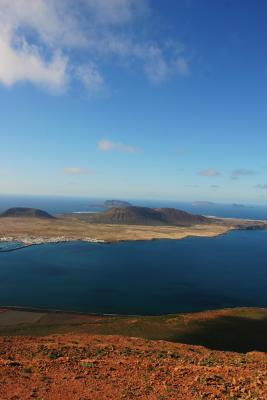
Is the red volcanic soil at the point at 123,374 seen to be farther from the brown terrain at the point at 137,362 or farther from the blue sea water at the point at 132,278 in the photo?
the blue sea water at the point at 132,278

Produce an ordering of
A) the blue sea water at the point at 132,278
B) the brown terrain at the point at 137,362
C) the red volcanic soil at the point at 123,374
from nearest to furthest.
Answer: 1. the red volcanic soil at the point at 123,374
2. the brown terrain at the point at 137,362
3. the blue sea water at the point at 132,278

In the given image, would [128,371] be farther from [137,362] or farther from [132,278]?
[132,278]

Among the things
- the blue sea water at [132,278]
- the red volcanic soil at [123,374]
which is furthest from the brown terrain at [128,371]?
the blue sea water at [132,278]

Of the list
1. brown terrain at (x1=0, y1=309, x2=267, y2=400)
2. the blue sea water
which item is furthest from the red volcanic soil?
the blue sea water

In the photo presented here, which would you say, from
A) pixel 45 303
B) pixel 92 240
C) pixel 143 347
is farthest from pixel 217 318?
pixel 92 240

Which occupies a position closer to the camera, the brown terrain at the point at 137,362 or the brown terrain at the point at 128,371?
the brown terrain at the point at 128,371

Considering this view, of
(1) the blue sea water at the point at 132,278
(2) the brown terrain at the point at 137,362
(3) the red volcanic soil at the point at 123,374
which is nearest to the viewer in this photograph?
(3) the red volcanic soil at the point at 123,374
